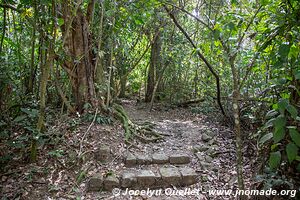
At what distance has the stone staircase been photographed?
135 inches

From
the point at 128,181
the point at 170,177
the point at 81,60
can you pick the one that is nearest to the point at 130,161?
the point at 128,181

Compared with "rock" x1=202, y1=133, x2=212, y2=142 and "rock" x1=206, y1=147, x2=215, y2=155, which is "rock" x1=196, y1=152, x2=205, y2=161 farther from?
"rock" x1=202, y1=133, x2=212, y2=142

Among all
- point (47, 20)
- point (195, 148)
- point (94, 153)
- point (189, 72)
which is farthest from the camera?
point (189, 72)

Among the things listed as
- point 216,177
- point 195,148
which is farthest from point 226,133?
point 216,177

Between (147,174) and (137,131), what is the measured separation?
4.76 ft

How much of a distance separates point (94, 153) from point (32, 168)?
936 millimetres

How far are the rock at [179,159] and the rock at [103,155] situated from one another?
1.04 meters

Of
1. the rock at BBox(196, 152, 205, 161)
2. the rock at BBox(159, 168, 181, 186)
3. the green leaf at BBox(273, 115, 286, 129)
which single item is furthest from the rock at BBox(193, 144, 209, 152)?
the green leaf at BBox(273, 115, 286, 129)

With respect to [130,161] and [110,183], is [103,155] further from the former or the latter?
[110,183]

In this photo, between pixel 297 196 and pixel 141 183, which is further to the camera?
pixel 141 183

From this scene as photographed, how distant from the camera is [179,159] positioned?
13.4 feet

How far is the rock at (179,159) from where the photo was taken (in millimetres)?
4051

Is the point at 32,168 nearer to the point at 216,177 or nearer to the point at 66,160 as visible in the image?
the point at 66,160

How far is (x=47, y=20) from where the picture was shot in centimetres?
335
